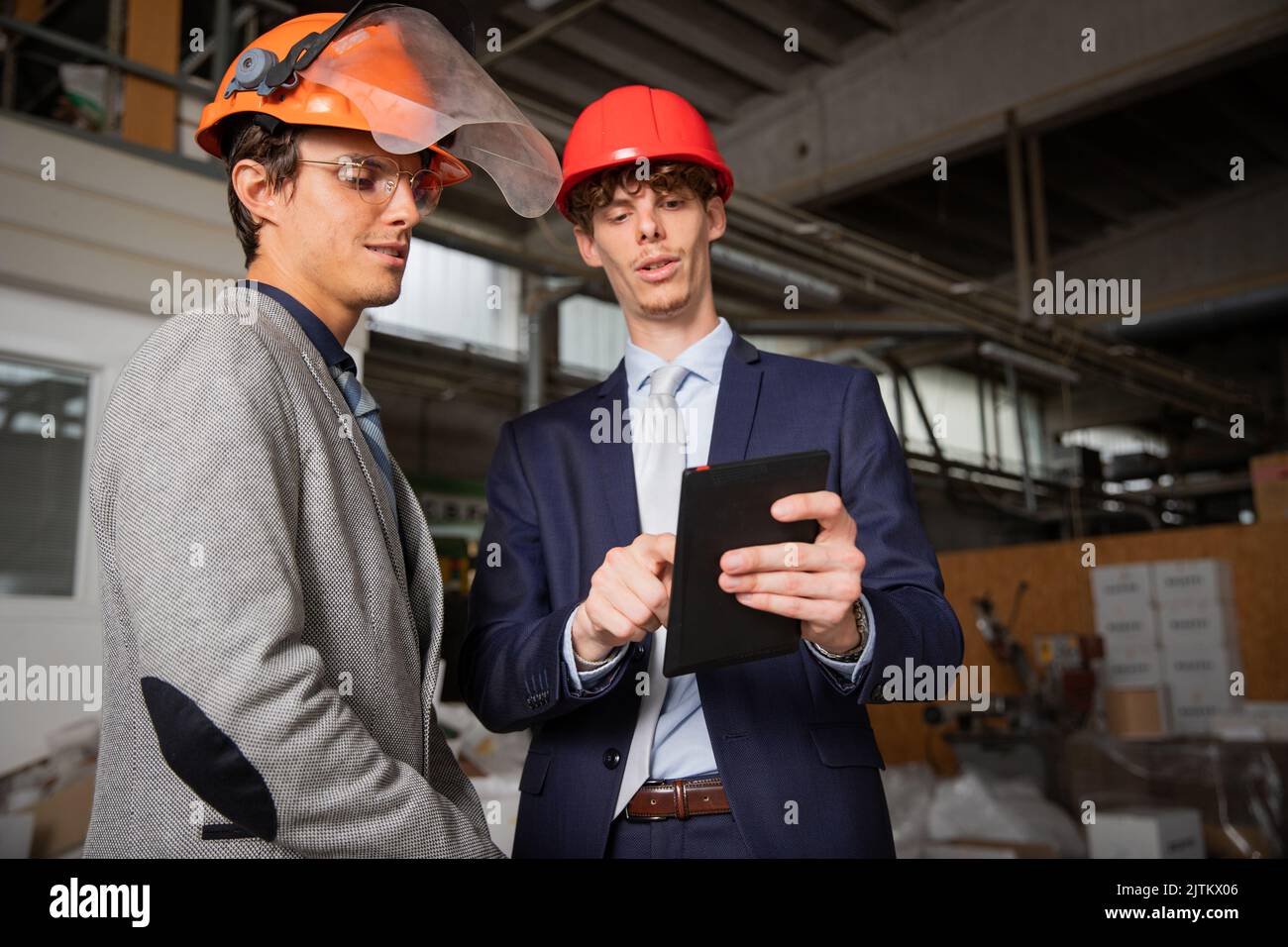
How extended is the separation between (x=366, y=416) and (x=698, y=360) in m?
0.48

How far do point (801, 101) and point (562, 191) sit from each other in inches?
196

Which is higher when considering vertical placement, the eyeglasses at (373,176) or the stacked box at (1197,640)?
the eyeglasses at (373,176)

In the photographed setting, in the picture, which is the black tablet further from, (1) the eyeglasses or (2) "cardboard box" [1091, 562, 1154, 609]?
(2) "cardboard box" [1091, 562, 1154, 609]

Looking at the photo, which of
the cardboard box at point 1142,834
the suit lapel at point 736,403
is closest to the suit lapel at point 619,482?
the suit lapel at point 736,403

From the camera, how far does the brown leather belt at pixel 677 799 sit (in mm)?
1256

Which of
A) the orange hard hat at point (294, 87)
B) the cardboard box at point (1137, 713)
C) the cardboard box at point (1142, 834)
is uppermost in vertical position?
the orange hard hat at point (294, 87)

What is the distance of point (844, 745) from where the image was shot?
49.5 inches

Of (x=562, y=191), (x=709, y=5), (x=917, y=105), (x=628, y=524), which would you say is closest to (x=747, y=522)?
(x=628, y=524)

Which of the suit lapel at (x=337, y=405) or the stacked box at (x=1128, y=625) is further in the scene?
the stacked box at (x=1128, y=625)

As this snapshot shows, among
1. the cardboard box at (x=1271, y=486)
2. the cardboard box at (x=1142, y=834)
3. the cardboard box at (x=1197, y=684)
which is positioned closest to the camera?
the cardboard box at (x=1142, y=834)

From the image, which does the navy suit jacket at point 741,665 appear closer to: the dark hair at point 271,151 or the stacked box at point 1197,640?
the dark hair at point 271,151

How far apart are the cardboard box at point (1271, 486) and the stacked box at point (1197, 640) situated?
682mm

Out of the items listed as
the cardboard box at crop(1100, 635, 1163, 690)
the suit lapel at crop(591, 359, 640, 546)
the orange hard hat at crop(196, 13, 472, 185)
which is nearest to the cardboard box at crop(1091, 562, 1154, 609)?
the cardboard box at crop(1100, 635, 1163, 690)
